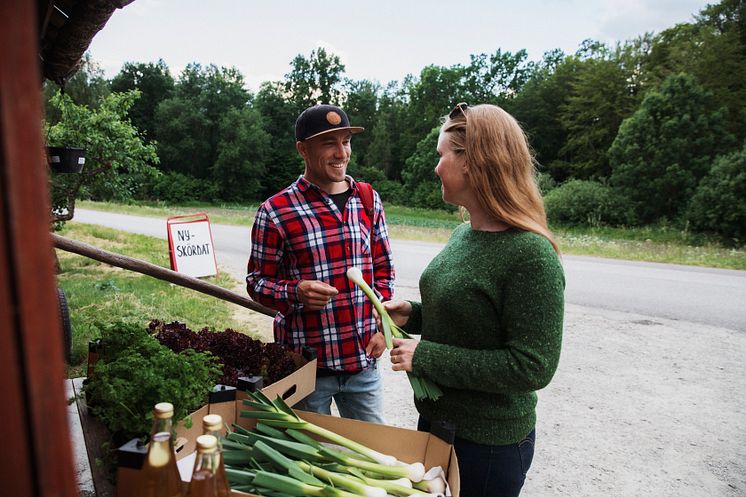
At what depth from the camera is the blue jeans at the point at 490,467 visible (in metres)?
1.66

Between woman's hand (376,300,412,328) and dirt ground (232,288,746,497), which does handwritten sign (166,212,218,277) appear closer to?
dirt ground (232,288,746,497)

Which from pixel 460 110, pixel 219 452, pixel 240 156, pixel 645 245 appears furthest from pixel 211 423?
pixel 240 156

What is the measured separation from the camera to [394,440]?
4.97 ft

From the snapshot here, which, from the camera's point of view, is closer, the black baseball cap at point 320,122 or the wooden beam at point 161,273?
the black baseball cap at point 320,122

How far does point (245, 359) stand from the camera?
196 cm

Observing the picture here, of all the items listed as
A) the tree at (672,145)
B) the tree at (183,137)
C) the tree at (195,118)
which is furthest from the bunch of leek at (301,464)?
the tree at (183,137)

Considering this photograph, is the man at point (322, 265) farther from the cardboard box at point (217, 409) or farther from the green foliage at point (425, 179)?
the green foliage at point (425, 179)

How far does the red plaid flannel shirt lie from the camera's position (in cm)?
237

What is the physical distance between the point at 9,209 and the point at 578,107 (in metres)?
39.0

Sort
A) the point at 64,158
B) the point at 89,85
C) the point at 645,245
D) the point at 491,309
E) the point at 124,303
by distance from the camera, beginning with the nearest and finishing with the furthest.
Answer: the point at 491,309, the point at 64,158, the point at 124,303, the point at 645,245, the point at 89,85

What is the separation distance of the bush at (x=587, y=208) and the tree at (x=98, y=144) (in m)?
18.7

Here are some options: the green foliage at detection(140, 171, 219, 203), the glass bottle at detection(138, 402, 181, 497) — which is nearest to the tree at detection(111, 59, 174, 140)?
the green foliage at detection(140, 171, 219, 203)

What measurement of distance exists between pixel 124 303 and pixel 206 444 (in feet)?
21.9

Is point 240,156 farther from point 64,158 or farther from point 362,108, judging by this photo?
point 64,158
